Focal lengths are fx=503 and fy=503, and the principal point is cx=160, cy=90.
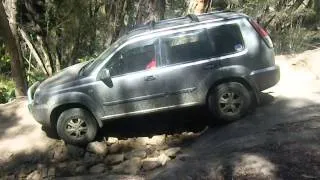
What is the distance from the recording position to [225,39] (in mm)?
8695

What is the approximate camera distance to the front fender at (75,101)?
28.3 feet

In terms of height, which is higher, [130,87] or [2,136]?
[130,87]

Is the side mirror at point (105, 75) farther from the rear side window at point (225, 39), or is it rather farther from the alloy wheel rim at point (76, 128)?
the rear side window at point (225, 39)

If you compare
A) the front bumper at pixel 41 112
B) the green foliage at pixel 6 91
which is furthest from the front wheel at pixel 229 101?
the green foliage at pixel 6 91

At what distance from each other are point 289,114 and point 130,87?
2.79 meters

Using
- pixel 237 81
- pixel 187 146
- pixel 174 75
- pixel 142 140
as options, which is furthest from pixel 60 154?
pixel 237 81

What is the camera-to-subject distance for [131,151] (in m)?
9.02

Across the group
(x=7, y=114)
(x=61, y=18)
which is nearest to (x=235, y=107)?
(x=7, y=114)

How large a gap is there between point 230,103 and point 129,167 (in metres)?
2.08

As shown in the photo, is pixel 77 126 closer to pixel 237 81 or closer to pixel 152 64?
pixel 152 64

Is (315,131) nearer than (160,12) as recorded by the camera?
Yes

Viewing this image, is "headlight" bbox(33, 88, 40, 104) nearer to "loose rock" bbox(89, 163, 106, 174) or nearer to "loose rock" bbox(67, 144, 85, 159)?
"loose rock" bbox(67, 144, 85, 159)

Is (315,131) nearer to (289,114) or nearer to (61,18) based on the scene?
(289,114)

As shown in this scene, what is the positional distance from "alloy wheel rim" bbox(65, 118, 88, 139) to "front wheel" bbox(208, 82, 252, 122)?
225 centimetres
